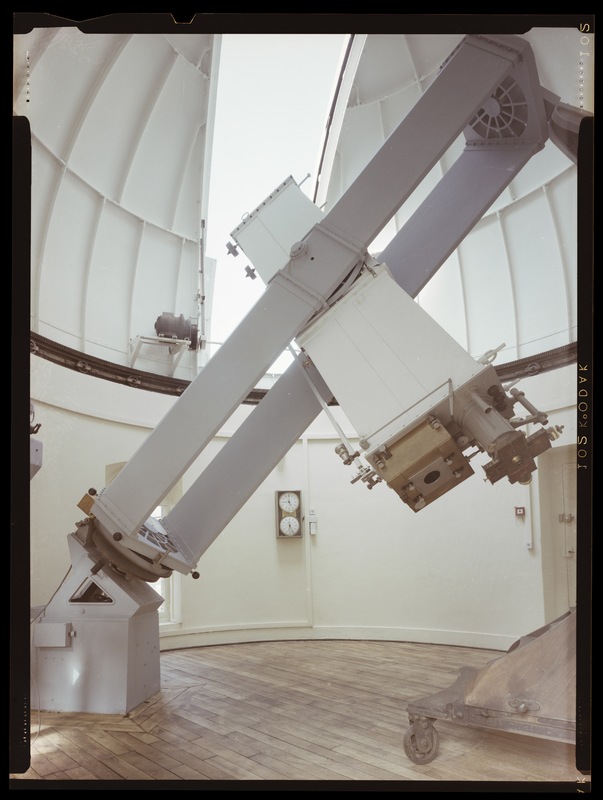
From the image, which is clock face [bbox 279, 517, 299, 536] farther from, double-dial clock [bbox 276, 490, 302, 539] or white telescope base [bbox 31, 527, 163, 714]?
white telescope base [bbox 31, 527, 163, 714]

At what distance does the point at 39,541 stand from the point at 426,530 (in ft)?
10.8

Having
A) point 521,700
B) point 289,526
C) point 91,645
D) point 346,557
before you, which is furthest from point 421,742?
point 289,526

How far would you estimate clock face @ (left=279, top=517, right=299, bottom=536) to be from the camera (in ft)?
18.5

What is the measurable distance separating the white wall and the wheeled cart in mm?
1551

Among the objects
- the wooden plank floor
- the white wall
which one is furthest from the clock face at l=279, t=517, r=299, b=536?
the wooden plank floor

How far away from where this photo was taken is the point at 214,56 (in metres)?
3.96

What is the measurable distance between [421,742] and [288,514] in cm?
258

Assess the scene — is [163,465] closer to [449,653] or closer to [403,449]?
[403,449]

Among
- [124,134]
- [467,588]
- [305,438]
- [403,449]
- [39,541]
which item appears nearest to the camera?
[403,449]

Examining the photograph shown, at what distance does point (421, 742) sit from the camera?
11.3 feet

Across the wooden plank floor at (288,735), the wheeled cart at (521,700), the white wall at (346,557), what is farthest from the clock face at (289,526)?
the wheeled cart at (521,700)

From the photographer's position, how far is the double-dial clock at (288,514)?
5.64 metres

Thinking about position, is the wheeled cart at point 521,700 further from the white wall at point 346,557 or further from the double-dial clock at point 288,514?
the double-dial clock at point 288,514

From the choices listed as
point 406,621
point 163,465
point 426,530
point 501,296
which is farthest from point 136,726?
point 501,296
